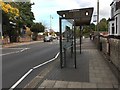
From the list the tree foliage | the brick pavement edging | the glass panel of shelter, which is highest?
the tree foliage

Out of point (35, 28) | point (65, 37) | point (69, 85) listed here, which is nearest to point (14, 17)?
point (35, 28)

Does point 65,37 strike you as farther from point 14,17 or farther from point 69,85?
point 14,17

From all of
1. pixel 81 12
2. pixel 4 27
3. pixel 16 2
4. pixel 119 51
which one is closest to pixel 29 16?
pixel 16 2

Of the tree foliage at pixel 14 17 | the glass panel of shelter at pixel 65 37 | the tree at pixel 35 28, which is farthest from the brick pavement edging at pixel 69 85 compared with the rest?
the tree at pixel 35 28

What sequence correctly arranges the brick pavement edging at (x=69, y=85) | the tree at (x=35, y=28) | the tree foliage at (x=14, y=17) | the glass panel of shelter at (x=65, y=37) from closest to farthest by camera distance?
the brick pavement edging at (x=69, y=85)
the glass panel of shelter at (x=65, y=37)
the tree foliage at (x=14, y=17)
the tree at (x=35, y=28)

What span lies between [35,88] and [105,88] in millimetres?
1973

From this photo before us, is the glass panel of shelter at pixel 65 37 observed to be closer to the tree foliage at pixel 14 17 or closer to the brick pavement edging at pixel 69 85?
the brick pavement edging at pixel 69 85

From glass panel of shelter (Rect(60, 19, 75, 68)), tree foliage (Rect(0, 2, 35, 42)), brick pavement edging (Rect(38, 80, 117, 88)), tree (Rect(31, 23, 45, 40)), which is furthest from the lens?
tree (Rect(31, 23, 45, 40))

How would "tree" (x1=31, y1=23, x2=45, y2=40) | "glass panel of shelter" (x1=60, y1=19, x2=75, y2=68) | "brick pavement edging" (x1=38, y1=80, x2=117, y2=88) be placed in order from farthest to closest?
"tree" (x1=31, y1=23, x2=45, y2=40) < "glass panel of shelter" (x1=60, y1=19, x2=75, y2=68) < "brick pavement edging" (x1=38, y1=80, x2=117, y2=88)

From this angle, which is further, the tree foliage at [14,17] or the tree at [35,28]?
the tree at [35,28]

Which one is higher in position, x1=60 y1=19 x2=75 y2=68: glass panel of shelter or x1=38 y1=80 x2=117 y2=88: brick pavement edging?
x1=60 y1=19 x2=75 y2=68: glass panel of shelter

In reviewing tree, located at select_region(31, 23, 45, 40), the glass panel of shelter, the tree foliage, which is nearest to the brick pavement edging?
the glass panel of shelter

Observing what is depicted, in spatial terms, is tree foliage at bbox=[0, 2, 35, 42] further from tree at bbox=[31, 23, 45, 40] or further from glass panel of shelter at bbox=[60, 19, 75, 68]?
glass panel of shelter at bbox=[60, 19, 75, 68]

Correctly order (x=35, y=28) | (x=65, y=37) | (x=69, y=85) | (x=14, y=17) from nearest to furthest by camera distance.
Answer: (x=69, y=85) → (x=65, y=37) → (x=14, y=17) → (x=35, y=28)
